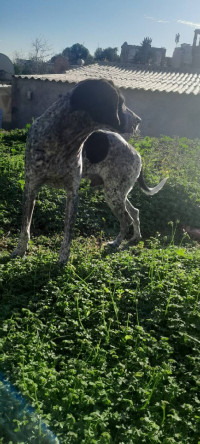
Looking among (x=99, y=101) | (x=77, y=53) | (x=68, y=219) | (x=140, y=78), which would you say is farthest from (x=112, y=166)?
(x=77, y=53)

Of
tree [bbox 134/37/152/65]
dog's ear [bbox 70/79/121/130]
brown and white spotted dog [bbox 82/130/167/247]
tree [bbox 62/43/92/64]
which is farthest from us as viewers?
tree [bbox 62/43/92/64]

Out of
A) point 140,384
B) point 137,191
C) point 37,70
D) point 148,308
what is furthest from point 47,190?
point 37,70

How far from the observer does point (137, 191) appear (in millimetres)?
8391

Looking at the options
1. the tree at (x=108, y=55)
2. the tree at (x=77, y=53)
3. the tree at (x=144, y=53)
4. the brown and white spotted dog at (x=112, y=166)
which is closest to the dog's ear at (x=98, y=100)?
the brown and white spotted dog at (x=112, y=166)

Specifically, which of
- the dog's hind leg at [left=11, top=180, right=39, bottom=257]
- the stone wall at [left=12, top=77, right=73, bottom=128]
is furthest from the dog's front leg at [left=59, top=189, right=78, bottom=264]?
the stone wall at [left=12, top=77, right=73, bottom=128]

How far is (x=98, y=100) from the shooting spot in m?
4.33

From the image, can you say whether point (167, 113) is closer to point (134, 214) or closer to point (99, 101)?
point (134, 214)

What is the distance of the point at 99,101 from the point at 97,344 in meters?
2.10

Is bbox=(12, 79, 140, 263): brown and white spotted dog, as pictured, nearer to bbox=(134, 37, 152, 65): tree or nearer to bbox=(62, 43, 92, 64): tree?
bbox=(134, 37, 152, 65): tree

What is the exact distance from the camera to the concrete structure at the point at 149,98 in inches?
684

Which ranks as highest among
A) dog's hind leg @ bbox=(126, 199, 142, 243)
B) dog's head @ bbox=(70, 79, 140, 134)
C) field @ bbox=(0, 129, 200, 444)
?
dog's head @ bbox=(70, 79, 140, 134)

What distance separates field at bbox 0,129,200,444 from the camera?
288cm

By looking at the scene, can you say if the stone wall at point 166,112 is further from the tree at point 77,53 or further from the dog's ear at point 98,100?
the tree at point 77,53

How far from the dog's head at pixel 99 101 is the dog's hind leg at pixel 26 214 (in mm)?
915
